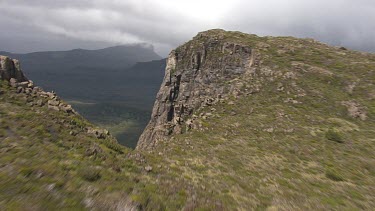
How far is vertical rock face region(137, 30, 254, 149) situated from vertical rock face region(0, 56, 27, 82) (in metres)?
37.6

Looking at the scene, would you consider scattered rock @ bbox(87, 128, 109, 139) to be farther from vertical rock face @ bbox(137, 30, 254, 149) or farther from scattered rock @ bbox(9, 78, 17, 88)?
vertical rock face @ bbox(137, 30, 254, 149)

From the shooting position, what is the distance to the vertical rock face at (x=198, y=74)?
262ft

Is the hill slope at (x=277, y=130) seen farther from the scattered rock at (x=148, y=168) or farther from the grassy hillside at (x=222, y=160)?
the scattered rock at (x=148, y=168)

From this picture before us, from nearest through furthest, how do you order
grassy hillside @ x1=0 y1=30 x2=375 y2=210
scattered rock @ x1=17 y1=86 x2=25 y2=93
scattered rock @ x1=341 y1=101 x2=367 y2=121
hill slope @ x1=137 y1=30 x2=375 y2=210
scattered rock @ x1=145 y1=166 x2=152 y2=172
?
grassy hillside @ x1=0 y1=30 x2=375 y2=210
scattered rock @ x1=145 y1=166 x2=152 y2=172
hill slope @ x1=137 y1=30 x2=375 y2=210
scattered rock @ x1=17 y1=86 x2=25 y2=93
scattered rock @ x1=341 y1=101 x2=367 y2=121

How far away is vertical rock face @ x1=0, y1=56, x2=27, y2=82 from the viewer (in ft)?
88.3

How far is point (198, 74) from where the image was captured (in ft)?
320

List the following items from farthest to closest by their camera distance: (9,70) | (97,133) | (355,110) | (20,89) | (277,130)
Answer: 1. (355,110)
2. (277,130)
3. (9,70)
4. (20,89)
5. (97,133)

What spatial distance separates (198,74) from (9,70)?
73325mm

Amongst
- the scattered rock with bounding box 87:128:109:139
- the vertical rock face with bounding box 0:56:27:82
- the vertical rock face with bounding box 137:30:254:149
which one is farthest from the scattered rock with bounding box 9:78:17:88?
the vertical rock face with bounding box 137:30:254:149

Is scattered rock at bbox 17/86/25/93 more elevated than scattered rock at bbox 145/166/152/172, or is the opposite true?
scattered rock at bbox 17/86/25/93

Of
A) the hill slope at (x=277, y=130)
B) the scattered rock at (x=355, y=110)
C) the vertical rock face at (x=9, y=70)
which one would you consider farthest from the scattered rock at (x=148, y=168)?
the scattered rock at (x=355, y=110)

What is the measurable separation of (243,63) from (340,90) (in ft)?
90.7

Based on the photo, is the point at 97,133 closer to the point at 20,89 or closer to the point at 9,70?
the point at 20,89

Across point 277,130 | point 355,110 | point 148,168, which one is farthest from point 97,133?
point 355,110
